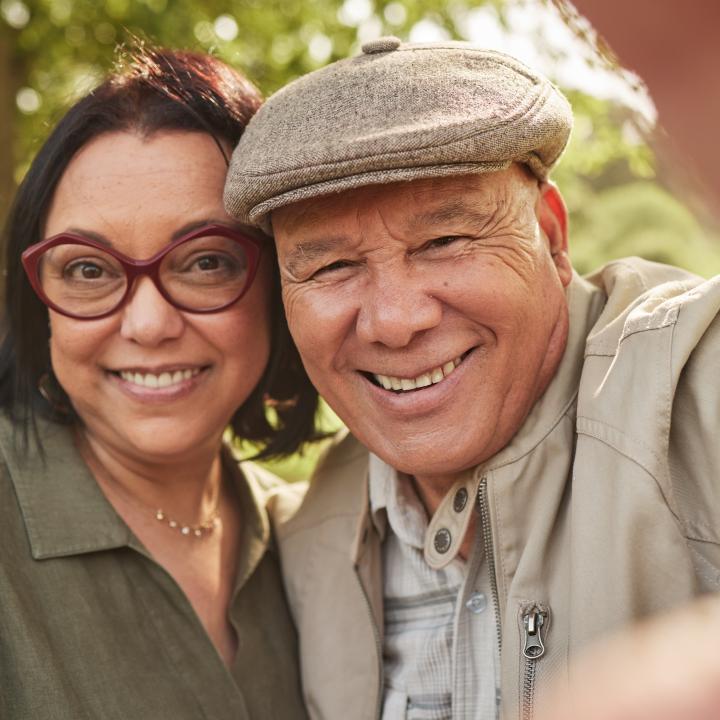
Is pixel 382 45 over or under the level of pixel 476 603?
over

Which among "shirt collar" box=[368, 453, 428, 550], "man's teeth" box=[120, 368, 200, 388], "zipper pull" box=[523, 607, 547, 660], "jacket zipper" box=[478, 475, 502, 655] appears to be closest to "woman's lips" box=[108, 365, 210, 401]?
"man's teeth" box=[120, 368, 200, 388]

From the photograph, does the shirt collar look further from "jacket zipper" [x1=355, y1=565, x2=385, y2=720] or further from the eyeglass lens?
the eyeglass lens

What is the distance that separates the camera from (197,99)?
2.82m

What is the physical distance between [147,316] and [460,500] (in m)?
0.98

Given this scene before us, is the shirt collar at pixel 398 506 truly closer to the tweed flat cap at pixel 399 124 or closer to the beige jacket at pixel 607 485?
the beige jacket at pixel 607 485

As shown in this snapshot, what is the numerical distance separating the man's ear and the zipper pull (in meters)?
0.84

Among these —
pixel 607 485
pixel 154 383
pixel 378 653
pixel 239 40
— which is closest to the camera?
pixel 607 485

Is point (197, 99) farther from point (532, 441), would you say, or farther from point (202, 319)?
point (532, 441)

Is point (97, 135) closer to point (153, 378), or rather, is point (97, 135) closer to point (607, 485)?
point (153, 378)

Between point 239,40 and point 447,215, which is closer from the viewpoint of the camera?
point 447,215

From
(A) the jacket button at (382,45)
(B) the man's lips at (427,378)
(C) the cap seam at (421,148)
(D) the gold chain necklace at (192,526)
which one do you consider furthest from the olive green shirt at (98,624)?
(A) the jacket button at (382,45)

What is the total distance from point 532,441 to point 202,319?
1.01 m

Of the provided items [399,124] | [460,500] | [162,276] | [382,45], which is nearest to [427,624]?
[460,500]

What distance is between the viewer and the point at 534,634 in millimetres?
2051
